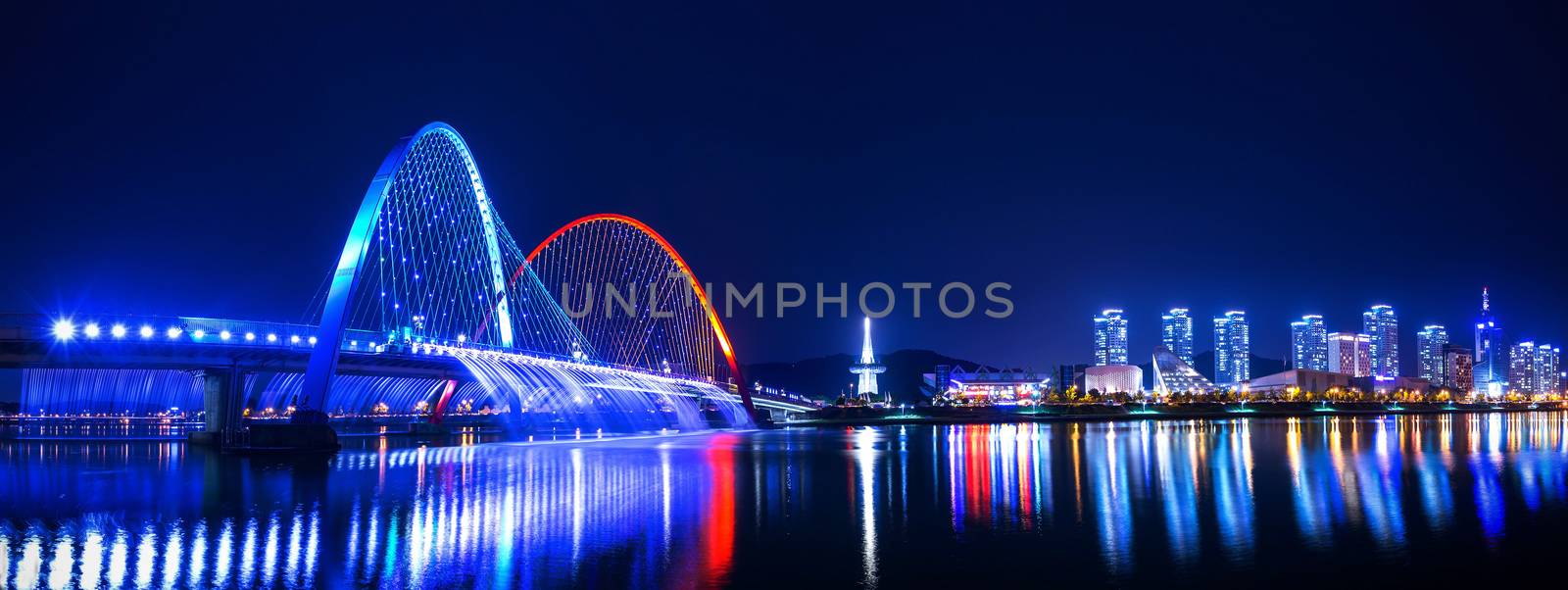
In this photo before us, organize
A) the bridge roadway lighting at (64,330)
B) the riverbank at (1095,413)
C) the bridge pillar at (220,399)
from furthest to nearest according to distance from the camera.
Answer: the riverbank at (1095,413), the bridge pillar at (220,399), the bridge roadway lighting at (64,330)

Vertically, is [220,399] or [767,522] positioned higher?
[220,399]

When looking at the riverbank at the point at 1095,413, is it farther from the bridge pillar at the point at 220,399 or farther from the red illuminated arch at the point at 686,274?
the bridge pillar at the point at 220,399

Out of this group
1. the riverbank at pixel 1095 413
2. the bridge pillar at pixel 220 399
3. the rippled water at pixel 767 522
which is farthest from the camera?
the riverbank at pixel 1095 413

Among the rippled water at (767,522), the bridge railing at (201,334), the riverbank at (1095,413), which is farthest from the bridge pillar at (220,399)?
the riverbank at (1095,413)

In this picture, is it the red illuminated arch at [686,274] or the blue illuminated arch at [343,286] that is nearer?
the blue illuminated arch at [343,286]

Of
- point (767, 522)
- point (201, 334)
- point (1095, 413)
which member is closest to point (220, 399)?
point (201, 334)

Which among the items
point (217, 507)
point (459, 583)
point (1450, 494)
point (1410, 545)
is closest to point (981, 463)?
point (1450, 494)

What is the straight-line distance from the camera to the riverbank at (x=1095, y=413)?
12006cm

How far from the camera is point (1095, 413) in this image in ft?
478

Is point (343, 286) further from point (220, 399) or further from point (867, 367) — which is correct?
point (867, 367)

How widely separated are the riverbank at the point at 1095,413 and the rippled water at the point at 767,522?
237 feet

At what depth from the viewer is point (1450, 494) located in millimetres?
25734

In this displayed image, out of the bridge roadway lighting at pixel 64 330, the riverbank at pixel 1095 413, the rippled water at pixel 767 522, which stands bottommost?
the riverbank at pixel 1095 413

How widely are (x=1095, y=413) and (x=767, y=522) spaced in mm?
132202
